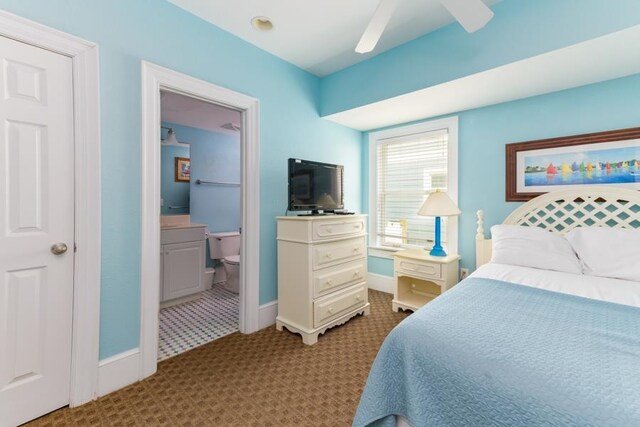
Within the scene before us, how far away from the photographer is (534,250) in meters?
2.07

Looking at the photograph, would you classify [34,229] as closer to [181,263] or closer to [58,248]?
[58,248]

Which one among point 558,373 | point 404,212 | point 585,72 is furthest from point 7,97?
point 585,72

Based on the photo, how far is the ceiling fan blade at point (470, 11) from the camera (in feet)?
4.75

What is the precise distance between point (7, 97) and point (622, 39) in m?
3.44

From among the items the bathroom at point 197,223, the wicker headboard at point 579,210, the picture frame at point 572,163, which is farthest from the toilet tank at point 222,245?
the picture frame at point 572,163

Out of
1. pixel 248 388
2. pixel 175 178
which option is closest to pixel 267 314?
pixel 248 388

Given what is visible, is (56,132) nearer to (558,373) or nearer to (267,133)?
(267,133)

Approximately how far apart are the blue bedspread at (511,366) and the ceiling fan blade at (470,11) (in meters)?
1.53

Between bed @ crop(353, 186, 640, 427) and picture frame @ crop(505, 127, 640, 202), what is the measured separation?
100 cm

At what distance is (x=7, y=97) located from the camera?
4.58 ft

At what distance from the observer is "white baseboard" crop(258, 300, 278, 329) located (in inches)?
101

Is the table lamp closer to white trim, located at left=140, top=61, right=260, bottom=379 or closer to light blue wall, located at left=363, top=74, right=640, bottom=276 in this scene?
light blue wall, located at left=363, top=74, right=640, bottom=276

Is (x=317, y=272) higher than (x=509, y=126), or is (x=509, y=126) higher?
(x=509, y=126)

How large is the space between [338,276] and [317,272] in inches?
10.7
